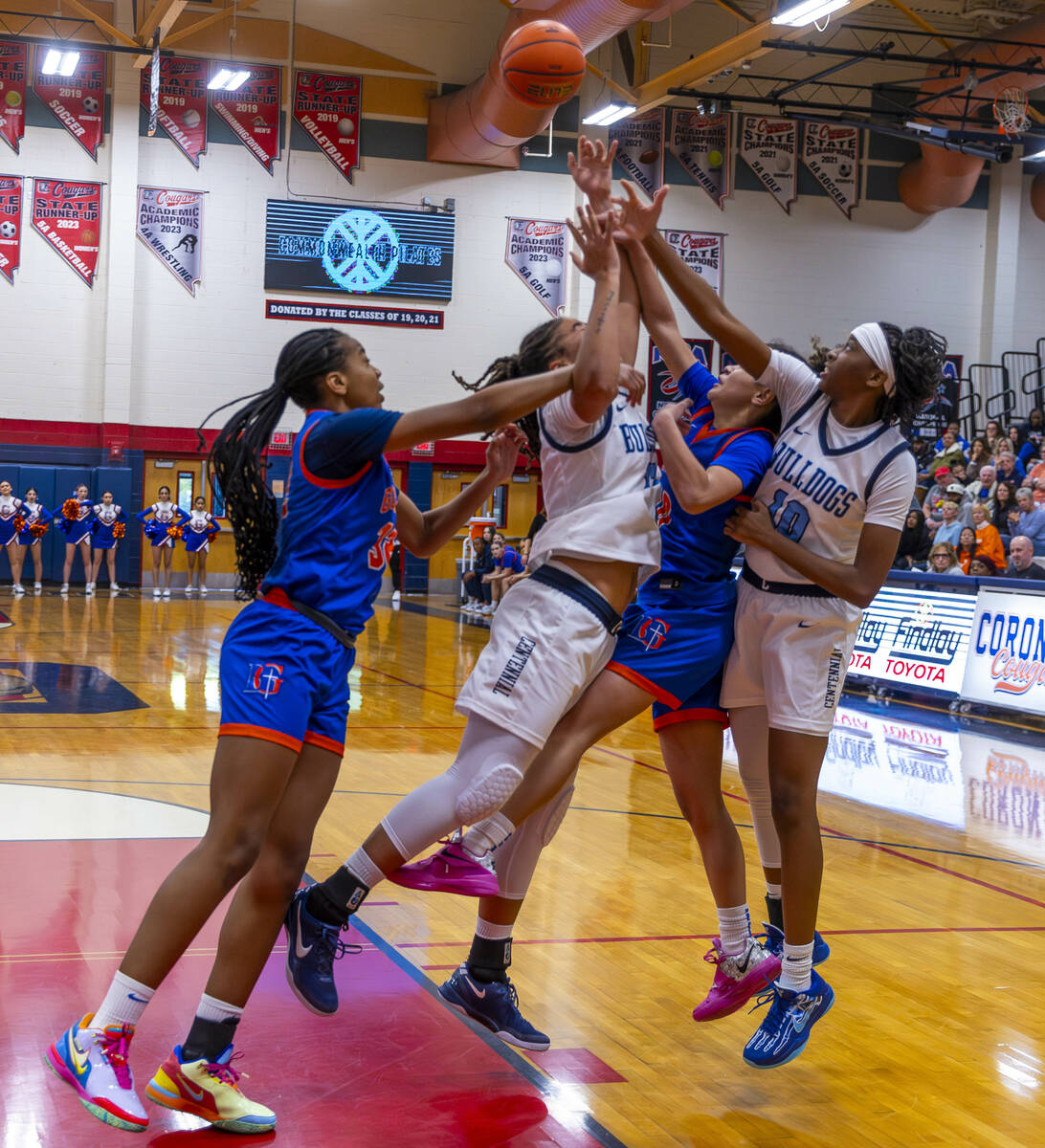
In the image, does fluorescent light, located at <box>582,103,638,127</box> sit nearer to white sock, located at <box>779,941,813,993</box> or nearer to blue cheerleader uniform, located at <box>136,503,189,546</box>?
blue cheerleader uniform, located at <box>136,503,189,546</box>

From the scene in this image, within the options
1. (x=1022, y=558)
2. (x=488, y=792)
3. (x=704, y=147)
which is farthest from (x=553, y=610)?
(x=704, y=147)

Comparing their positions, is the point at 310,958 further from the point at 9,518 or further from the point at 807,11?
the point at 9,518

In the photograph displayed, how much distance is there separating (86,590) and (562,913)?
15.7m

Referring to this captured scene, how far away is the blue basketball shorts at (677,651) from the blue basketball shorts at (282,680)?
77cm

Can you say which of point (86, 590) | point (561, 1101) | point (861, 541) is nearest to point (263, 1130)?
point (561, 1101)

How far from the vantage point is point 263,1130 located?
2.63 meters

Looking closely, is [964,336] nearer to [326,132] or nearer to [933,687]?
[326,132]

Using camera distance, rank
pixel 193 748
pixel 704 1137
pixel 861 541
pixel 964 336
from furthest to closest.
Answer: pixel 964 336, pixel 193 748, pixel 861 541, pixel 704 1137

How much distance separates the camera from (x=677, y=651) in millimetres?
3232

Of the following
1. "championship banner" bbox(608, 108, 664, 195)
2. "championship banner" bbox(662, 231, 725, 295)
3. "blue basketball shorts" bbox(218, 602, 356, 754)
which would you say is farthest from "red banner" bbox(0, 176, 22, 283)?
"blue basketball shorts" bbox(218, 602, 356, 754)

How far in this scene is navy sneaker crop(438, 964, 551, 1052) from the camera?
10.3ft

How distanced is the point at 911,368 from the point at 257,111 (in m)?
18.3

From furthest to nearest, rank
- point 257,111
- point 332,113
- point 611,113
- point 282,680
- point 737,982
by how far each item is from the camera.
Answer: point 332,113 < point 257,111 < point 611,113 < point 737,982 < point 282,680

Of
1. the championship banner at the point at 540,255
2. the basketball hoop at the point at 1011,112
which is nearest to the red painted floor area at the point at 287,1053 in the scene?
the basketball hoop at the point at 1011,112
